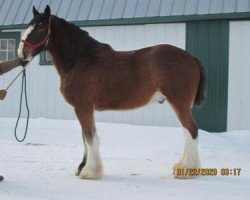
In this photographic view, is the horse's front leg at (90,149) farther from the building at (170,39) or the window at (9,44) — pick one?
the window at (9,44)

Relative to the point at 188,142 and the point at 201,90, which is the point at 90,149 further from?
the point at 201,90

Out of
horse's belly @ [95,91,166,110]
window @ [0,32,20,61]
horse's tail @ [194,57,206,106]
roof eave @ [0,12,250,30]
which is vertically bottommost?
horse's belly @ [95,91,166,110]

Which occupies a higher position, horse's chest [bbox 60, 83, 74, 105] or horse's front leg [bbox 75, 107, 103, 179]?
horse's chest [bbox 60, 83, 74, 105]

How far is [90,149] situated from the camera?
19.0 ft

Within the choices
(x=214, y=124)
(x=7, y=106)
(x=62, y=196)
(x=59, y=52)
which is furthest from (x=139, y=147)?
(x=7, y=106)

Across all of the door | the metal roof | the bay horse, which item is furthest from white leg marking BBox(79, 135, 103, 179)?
the metal roof

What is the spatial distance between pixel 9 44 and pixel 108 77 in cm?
692

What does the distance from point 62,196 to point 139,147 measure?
3.70 m

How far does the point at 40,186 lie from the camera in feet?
17.4

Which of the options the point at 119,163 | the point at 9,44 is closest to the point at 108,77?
the point at 119,163

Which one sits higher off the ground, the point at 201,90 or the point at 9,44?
the point at 9,44

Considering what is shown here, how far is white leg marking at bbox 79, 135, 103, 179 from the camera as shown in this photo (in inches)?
226
